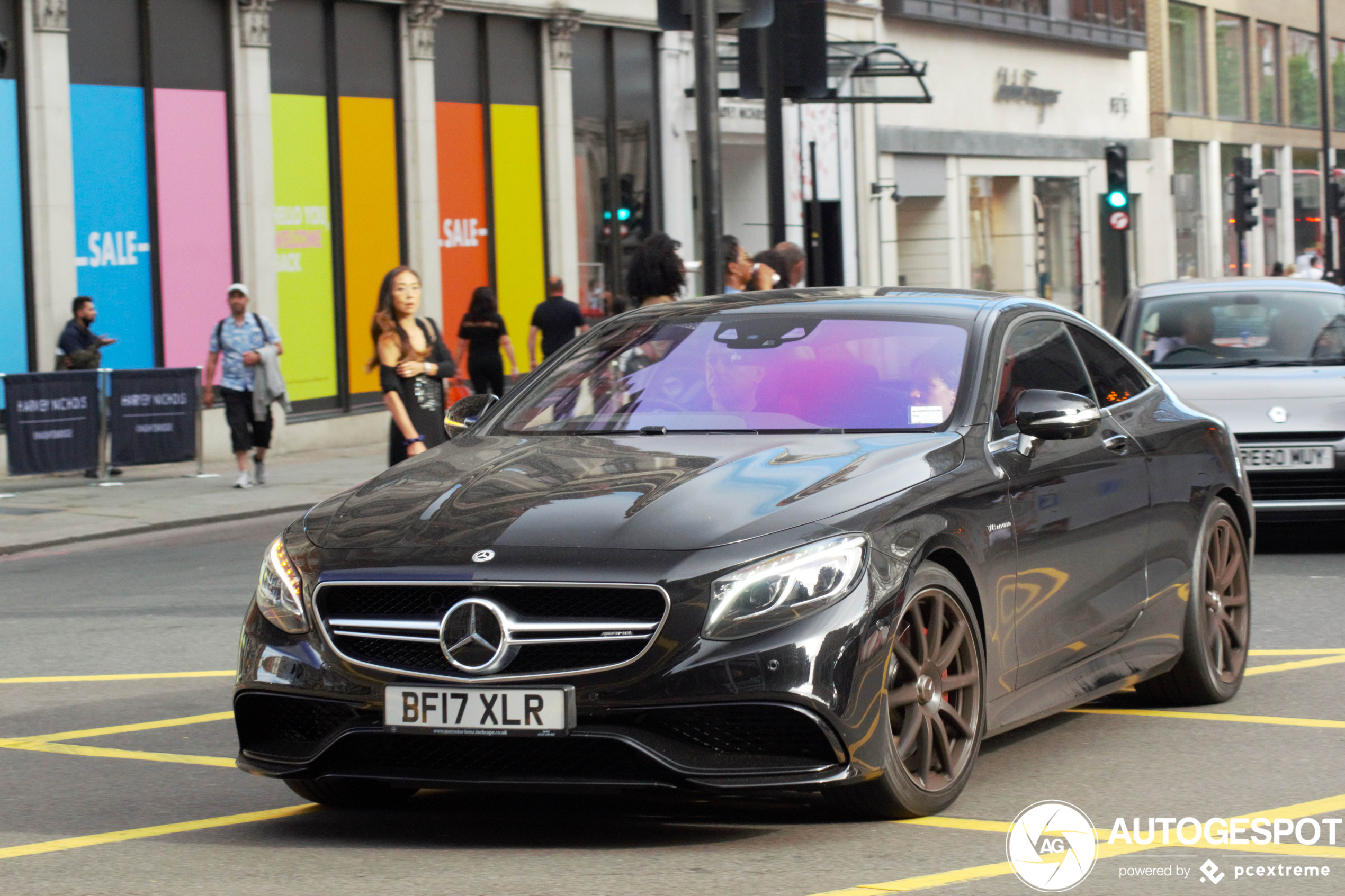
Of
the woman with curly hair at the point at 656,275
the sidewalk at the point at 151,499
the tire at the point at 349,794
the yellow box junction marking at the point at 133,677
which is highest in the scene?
the woman with curly hair at the point at 656,275

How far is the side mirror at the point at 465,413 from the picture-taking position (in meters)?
7.15

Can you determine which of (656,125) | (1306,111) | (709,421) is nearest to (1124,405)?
(709,421)

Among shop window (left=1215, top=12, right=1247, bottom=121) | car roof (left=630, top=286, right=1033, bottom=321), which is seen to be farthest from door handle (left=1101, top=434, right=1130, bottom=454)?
shop window (left=1215, top=12, right=1247, bottom=121)

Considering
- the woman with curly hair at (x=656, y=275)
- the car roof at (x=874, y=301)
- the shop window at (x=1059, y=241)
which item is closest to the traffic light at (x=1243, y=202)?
the shop window at (x=1059, y=241)

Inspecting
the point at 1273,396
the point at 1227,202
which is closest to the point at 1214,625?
the point at 1273,396

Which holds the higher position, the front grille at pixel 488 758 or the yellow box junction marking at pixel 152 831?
the front grille at pixel 488 758

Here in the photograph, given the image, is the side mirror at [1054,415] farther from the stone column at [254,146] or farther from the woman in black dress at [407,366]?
the stone column at [254,146]

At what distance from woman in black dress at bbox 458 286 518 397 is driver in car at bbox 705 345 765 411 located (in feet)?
44.7

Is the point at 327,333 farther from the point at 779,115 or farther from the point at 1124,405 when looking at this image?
the point at 1124,405

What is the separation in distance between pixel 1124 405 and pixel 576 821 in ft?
8.68

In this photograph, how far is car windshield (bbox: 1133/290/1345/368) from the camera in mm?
12469

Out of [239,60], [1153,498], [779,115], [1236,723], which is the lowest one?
[1236,723]

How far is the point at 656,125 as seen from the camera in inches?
1217

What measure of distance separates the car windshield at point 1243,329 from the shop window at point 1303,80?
4795cm
